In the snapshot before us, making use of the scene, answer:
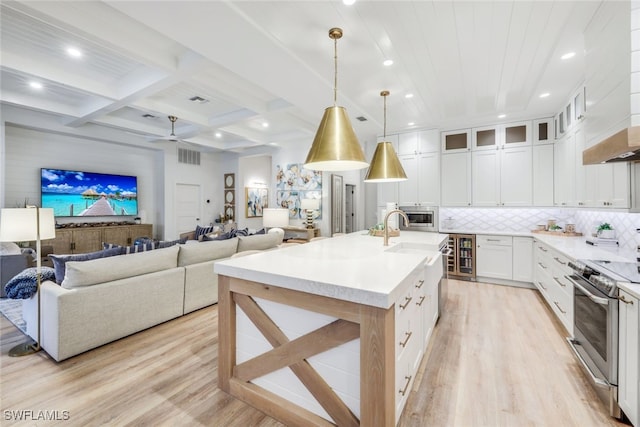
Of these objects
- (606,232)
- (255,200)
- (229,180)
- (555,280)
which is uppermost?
(229,180)

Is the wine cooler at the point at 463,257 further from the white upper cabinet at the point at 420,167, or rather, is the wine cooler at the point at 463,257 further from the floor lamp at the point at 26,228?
the floor lamp at the point at 26,228

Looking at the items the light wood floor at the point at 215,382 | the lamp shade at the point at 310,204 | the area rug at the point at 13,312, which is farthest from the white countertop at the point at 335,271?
the lamp shade at the point at 310,204

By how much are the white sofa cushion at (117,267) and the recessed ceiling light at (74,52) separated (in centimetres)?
259

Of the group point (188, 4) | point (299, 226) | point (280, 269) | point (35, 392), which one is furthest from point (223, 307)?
point (299, 226)

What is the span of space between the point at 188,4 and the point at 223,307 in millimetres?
2210

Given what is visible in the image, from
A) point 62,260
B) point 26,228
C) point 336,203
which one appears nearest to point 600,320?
point 62,260

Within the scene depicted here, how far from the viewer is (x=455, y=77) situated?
3303mm

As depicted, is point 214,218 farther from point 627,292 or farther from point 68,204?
point 627,292

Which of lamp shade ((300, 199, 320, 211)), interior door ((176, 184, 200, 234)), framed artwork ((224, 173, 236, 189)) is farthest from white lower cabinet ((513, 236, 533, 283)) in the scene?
interior door ((176, 184, 200, 234))

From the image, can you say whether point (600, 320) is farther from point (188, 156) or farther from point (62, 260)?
point (188, 156)

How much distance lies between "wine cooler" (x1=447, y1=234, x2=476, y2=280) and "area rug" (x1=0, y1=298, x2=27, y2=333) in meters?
5.94

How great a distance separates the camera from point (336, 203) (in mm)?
6719

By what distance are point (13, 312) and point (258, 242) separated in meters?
3.03

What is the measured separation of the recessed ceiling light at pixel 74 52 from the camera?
3232 mm
